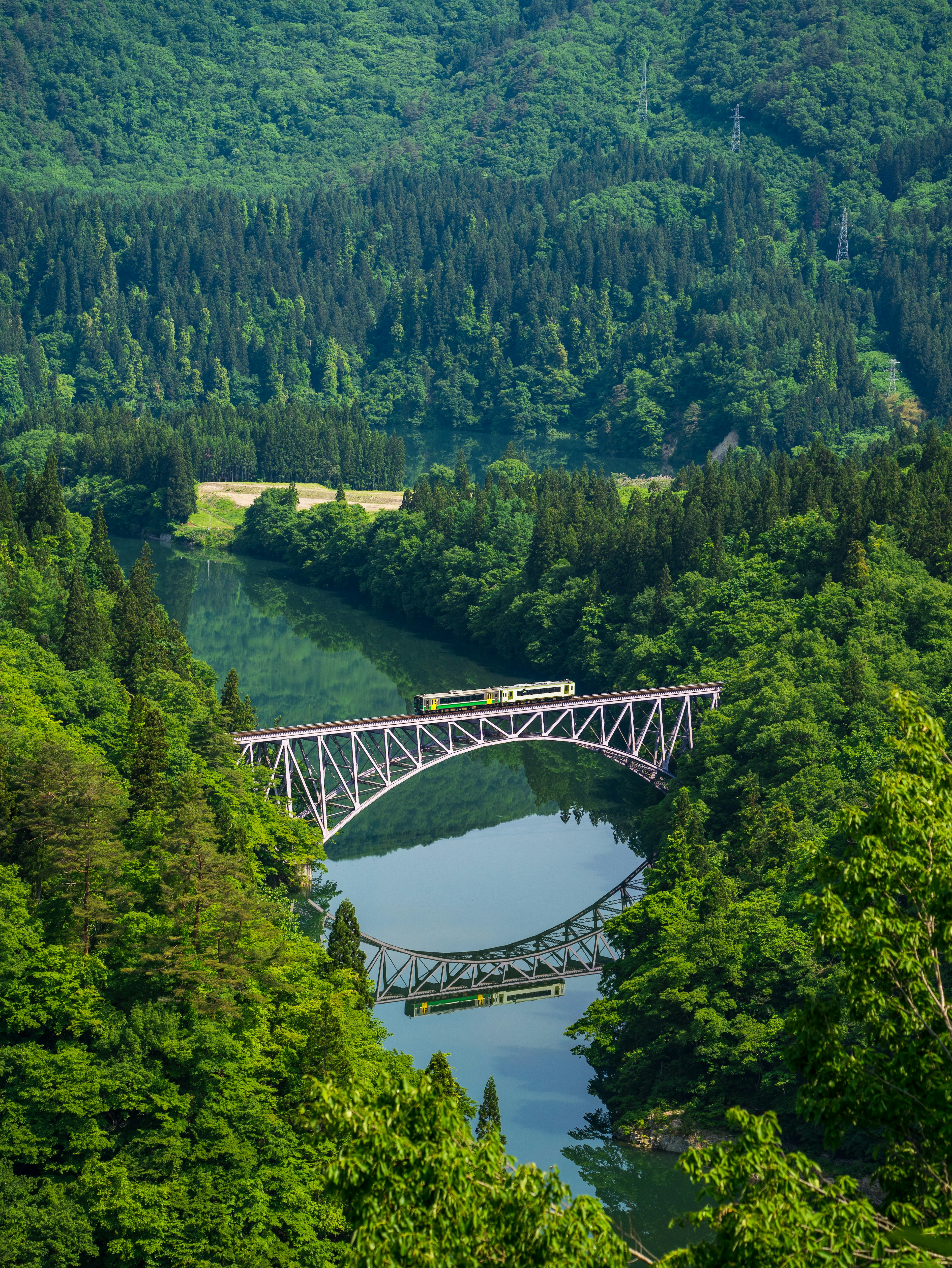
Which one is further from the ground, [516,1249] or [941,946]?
[941,946]

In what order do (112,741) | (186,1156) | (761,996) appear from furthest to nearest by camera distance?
1. (112,741)
2. (761,996)
3. (186,1156)

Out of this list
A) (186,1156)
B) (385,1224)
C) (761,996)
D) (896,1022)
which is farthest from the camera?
(761,996)

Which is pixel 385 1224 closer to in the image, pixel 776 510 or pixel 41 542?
pixel 41 542

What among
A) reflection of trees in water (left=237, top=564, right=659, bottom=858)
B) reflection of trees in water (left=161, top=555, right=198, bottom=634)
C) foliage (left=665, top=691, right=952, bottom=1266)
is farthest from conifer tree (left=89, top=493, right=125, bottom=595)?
foliage (left=665, top=691, right=952, bottom=1266)

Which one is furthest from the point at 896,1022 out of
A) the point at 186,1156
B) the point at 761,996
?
the point at 761,996

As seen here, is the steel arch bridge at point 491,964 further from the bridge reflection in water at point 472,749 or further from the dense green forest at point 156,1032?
the dense green forest at point 156,1032

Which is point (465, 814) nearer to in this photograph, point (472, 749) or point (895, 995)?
point (472, 749)
